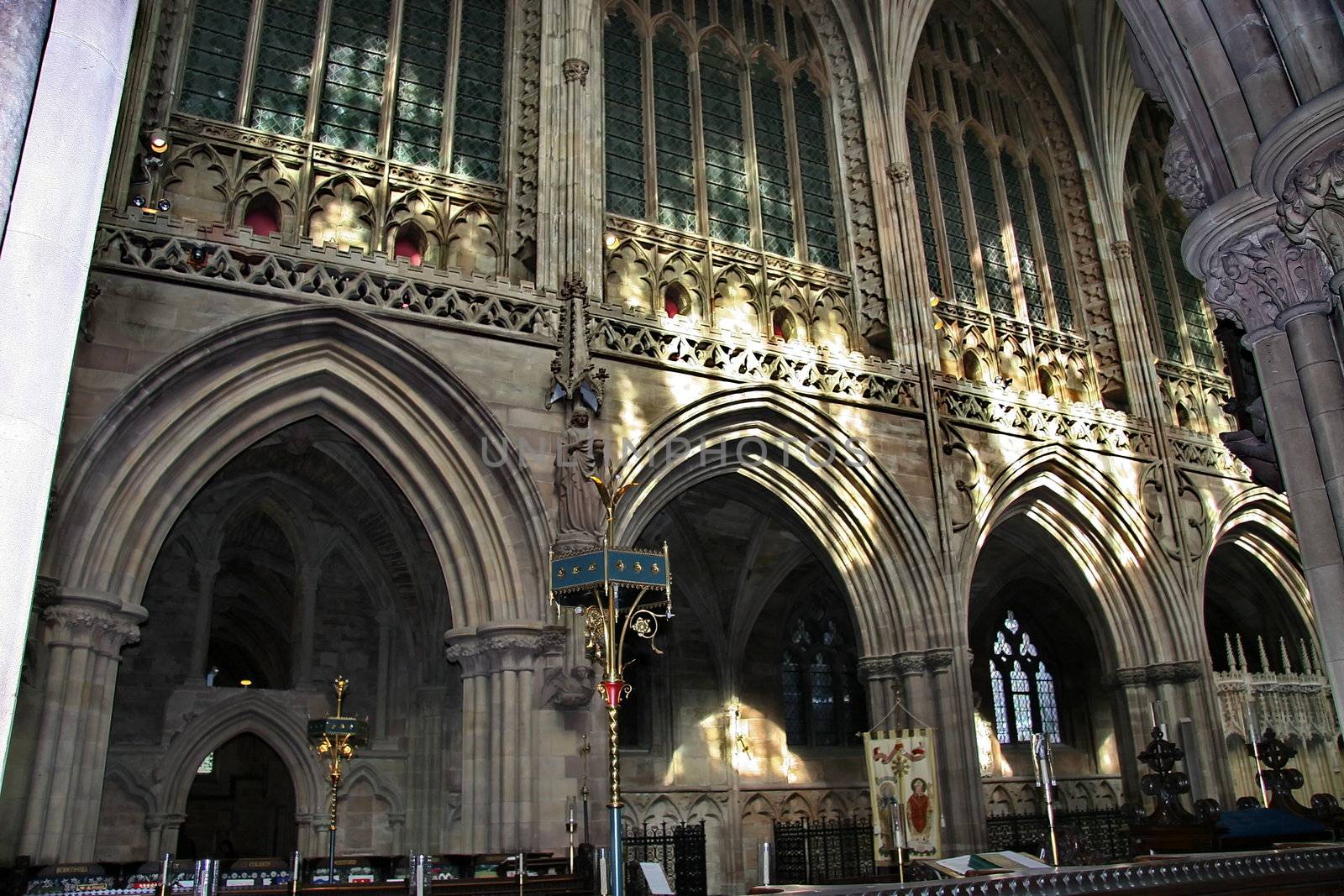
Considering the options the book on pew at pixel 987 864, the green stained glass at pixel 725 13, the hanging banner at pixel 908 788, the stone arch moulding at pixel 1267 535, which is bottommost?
the book on pew at pixel 987 864

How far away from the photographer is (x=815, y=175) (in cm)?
1584

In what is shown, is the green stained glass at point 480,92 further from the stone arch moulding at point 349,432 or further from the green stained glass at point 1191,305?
the green stained glass at point 1191,305

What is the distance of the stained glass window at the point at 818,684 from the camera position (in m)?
18.2

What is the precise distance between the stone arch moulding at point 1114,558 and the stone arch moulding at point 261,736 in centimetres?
973

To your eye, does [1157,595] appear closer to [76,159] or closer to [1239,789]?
[1239,789]

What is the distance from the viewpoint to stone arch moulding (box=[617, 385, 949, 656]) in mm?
13055

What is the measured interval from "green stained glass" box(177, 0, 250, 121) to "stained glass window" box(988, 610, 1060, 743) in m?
15.3

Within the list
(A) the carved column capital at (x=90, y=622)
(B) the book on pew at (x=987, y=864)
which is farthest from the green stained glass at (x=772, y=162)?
(B) the book on pew at (x=987, y=864)

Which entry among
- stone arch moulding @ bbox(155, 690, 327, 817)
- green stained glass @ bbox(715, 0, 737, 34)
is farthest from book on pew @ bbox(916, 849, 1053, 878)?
green stained glass @ bbox(715, 0, 737, 34)


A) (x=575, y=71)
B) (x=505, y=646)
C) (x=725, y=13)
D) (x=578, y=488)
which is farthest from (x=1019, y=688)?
(x=575, y=71)

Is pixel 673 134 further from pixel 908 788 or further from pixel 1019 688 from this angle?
pixel 1019 688

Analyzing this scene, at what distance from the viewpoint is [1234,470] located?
16.9 m

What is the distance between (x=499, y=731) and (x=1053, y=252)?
1236 cm

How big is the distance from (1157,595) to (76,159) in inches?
584
